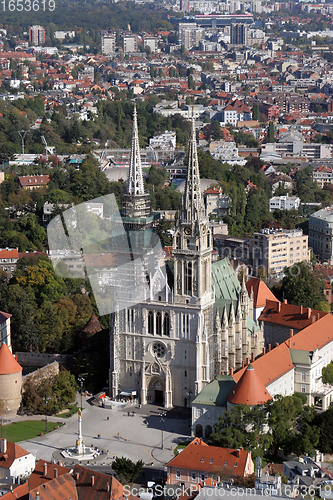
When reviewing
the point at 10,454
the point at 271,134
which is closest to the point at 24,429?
the point at 10,454

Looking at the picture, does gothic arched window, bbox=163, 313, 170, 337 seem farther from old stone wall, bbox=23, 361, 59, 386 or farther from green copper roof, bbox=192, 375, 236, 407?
old stone wall, bbox=23, 361, 59, 386

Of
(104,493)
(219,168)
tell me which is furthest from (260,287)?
(219,168)

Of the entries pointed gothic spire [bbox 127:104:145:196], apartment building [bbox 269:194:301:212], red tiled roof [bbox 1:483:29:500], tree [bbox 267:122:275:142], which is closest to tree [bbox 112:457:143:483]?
red tiled roof [bbox 1:483:29:500]

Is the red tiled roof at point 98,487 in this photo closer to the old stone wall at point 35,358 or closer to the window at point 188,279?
the window at point 188,279

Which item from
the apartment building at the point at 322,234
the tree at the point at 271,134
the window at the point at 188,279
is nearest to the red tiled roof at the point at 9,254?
the window at the point at 188,279

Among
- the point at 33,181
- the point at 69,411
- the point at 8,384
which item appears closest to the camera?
the point at 8,384

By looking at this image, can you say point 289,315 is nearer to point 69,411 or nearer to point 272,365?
point 272,365
